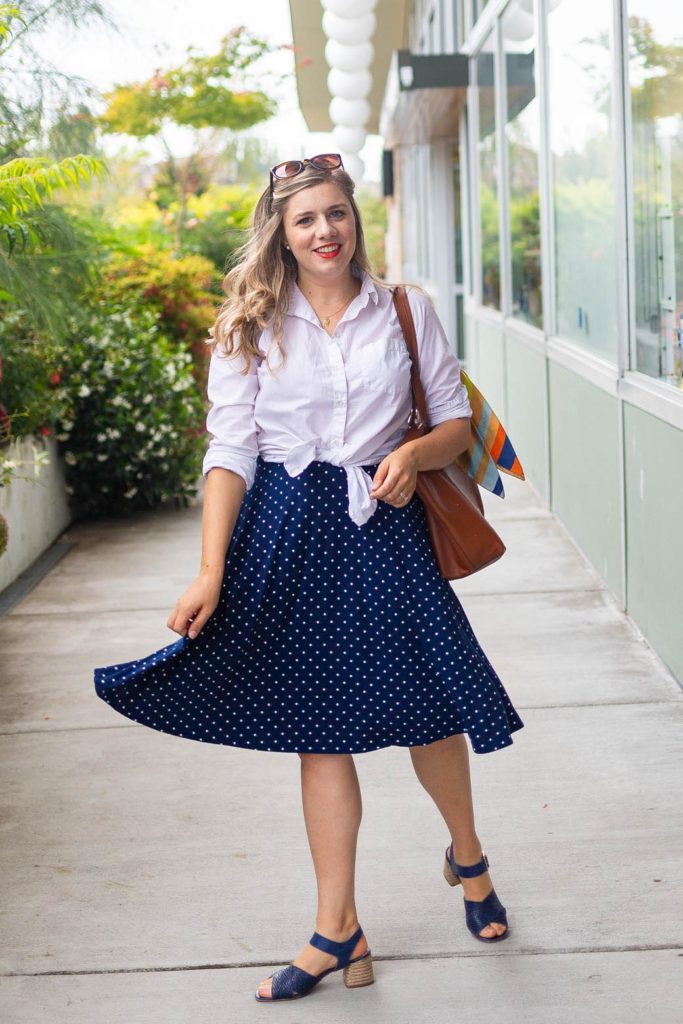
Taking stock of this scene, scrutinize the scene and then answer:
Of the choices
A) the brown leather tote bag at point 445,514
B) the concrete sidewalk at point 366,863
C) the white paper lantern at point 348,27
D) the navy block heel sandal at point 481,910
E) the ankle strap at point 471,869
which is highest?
the white paper lantern at point 348,27

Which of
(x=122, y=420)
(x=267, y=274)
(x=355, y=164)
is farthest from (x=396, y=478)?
(x=355, y=164)

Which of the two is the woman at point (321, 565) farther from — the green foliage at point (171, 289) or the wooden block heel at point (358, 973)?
the green foliage at point (171, 289)

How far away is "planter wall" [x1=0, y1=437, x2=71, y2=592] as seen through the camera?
248 inches

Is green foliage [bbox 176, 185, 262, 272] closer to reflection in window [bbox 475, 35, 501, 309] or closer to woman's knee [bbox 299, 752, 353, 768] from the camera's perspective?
reflection in window [bbox 475, 35, 501, 309]

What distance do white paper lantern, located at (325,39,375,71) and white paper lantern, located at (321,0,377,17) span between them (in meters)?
1.12

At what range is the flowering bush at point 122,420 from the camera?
749 cm

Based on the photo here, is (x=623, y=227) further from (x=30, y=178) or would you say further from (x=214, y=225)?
(x=214, y=225)

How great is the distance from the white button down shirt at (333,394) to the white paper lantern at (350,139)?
12878 mm

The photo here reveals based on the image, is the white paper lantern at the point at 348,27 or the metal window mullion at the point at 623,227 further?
the white paper lantern at the point at 348,27

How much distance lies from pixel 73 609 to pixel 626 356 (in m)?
2.58

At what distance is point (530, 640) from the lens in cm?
495

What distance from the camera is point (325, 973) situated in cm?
258

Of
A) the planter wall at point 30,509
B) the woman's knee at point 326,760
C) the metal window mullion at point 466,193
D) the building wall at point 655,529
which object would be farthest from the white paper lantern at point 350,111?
the woman's knee at point 326,760

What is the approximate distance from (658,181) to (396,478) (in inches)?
99.1
